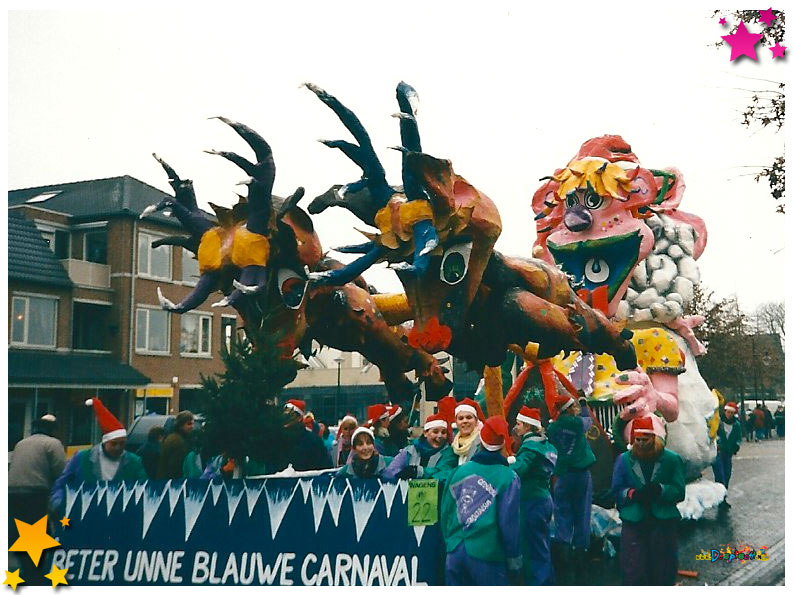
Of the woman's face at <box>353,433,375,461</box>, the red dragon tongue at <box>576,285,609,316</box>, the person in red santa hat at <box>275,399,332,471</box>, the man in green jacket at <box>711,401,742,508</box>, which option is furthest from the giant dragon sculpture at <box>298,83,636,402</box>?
the man in green jacket at <box>711,401,742,508</box>

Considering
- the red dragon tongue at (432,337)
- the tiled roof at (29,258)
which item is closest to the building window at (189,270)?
the tiled roof at (29,258)

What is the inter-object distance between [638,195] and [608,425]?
7.70 ft

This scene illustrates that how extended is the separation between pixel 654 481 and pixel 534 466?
2.65 feet

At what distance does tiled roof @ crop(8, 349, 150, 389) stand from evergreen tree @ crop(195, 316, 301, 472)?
7.13 feet

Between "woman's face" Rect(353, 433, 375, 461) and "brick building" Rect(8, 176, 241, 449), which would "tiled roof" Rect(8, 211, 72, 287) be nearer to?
"brick building" Rect(8, 176, 241, 449)

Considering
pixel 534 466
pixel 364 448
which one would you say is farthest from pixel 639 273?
pixel 364 448

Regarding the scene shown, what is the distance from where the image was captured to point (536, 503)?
21.3 feet

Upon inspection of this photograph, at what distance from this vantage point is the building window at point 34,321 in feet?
27.1

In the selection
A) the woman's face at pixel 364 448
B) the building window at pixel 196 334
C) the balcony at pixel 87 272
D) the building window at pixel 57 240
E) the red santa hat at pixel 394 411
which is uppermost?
the building window at pixel 57 240

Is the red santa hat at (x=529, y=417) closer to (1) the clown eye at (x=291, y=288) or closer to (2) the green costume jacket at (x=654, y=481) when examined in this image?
(2) the green costume jacket at (x=654, y=481)

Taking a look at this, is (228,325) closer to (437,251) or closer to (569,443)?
(437,251)

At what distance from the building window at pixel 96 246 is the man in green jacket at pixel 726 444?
260 inches

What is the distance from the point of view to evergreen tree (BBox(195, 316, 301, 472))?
6.80 m
